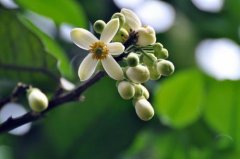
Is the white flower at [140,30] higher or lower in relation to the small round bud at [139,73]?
higher

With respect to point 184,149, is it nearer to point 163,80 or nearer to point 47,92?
point 163,80

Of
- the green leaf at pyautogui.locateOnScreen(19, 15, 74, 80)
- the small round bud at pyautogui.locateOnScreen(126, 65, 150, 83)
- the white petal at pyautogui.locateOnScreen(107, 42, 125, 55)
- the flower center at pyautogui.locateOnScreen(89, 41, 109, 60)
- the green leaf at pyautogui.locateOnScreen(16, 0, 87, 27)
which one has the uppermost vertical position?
the white petal at pyautogui.locateOnScreen(107, 42, 125, 55)

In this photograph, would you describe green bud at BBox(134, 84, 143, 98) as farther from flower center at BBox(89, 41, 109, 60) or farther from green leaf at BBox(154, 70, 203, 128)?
green leaf at BBox(154, 70, 203, 128)

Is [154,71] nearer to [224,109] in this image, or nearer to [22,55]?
[22,55]

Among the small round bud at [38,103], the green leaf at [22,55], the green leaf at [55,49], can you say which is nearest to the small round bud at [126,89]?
the small round bud at [38,103]

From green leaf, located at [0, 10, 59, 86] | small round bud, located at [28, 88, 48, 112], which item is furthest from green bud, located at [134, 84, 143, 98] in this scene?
green leaf, located at [0, 10, 59, 86]

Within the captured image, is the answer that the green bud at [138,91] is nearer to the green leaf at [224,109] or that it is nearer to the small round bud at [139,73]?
the small round bud at [139,73]
